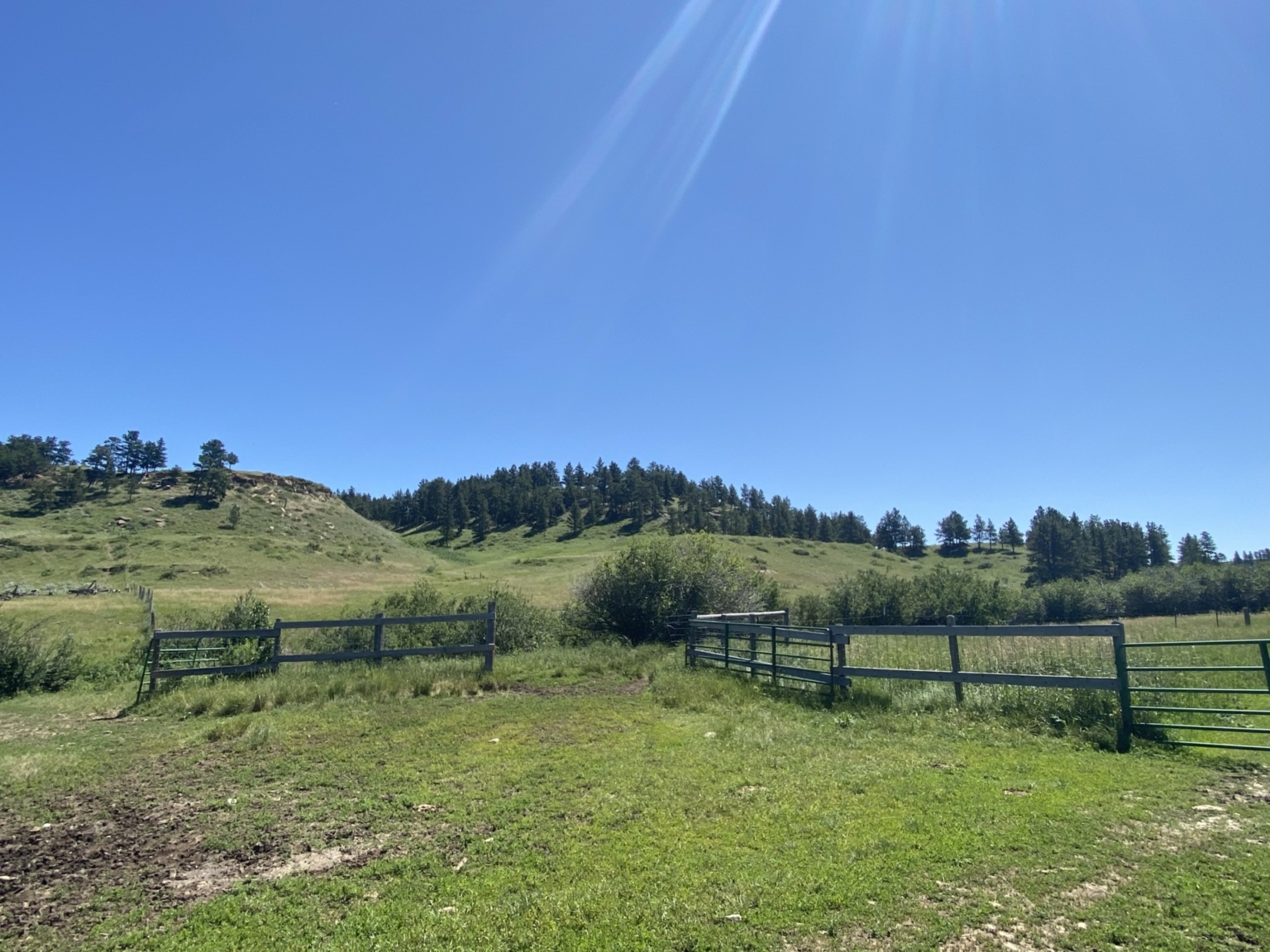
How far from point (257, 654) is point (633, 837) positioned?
1326 cm

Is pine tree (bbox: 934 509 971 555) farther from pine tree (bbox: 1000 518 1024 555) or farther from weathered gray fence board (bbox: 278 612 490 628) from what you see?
weathered gray fence board (bbox: 278 612 490 628)

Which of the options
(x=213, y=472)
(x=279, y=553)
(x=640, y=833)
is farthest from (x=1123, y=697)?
(x=213, y=472)

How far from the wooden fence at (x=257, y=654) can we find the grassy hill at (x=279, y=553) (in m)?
18.6

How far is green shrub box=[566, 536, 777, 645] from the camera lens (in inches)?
961

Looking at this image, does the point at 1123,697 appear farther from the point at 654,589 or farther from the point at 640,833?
the point at 654,589

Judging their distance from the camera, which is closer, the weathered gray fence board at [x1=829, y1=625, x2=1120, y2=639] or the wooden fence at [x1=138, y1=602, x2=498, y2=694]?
the weathered gray fence board at [x1=829, y1=625, x2=1120, y2=639]

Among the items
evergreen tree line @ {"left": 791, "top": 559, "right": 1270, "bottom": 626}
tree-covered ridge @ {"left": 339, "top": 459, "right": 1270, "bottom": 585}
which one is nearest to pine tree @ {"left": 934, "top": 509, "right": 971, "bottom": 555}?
tree-covered ridge @ {"left": 339, "top": 459, "right": 1270, "bottom": 585}

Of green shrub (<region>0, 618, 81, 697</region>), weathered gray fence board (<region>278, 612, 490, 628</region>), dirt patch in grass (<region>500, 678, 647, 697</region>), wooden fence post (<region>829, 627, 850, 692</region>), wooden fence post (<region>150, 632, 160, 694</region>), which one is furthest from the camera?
green shrub (<region>0, 618, 81, 697</region>)

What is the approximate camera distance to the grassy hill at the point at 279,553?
4731 cm

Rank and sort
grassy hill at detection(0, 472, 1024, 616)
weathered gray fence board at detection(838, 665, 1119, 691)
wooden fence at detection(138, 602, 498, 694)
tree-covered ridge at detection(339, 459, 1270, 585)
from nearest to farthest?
weathered gray fence board at detection(838, 665, 1119, 691) < wooden fence at detection(138, 602, 498, 694) < grassy hill at detection(0, 472, 1024, 616) < tree-covered ridge at detection(339, 459, 1270, 585)

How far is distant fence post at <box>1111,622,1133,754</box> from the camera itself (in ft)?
25.0

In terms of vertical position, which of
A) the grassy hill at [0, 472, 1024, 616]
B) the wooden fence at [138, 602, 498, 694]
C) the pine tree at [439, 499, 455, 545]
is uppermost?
the pine tree at [439, 499, 455, 545]

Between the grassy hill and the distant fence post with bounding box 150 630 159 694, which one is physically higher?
the grassy hill

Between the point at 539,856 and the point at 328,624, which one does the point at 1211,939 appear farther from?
the point at 328,624
